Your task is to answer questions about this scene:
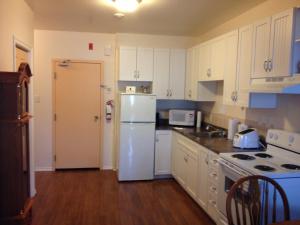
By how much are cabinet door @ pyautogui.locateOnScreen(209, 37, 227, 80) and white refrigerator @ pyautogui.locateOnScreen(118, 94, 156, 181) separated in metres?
1.16

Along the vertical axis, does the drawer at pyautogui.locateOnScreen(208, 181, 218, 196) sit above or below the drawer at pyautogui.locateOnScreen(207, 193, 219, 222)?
above

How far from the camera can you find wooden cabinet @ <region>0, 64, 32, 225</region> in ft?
7.63

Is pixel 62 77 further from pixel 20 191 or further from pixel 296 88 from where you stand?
pixel 296 88

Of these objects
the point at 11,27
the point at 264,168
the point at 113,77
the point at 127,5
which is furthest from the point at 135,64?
the point at 264,168

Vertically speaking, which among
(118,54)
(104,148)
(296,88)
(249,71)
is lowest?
(104,148)

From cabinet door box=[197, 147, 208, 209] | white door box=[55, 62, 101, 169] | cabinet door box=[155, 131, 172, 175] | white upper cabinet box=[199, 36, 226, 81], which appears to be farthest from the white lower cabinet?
white door box=[55, 62, 101, 169]

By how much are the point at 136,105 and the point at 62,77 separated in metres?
1.55

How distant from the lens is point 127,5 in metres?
3.23

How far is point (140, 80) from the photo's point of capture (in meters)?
4.77

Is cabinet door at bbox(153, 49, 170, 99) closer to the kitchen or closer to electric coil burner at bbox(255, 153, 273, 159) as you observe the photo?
the kitchen

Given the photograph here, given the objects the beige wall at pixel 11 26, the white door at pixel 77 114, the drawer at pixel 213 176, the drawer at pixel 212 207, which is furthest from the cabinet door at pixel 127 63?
the drawer at pixel 212 207

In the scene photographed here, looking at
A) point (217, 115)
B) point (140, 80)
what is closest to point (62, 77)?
point (140, 80)

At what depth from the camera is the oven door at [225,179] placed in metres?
2.52

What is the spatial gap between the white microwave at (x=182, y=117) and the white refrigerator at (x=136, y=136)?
20.6 inches
